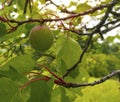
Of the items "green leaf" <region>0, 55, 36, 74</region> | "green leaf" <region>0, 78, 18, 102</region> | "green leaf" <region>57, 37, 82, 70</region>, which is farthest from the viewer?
"green leaf" <region>57, 37, 82, 70</region>

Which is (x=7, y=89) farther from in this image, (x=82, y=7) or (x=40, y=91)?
(x=82, y=7)

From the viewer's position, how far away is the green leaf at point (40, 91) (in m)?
1.14

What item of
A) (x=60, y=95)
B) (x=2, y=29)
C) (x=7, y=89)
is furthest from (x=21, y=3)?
(x=7, y=89)

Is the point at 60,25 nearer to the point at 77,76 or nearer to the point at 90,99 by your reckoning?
the point at 77,76

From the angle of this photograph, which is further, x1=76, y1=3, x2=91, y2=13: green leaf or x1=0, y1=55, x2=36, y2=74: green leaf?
x1=76, y1=3, x2=91, y2=13: green leaf

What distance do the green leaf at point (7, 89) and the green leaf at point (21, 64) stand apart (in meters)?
0.10

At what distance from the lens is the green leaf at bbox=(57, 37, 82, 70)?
53.7 inches

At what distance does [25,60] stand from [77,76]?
0.29 metres

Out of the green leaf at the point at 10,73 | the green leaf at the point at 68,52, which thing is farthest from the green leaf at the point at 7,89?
the green leaf at the point at 68,52

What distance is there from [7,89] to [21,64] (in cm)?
14

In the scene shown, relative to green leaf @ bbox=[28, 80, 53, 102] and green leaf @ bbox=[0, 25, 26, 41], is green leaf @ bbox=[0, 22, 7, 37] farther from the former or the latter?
green leaf @ bbox=[28, 80, 53, 102]

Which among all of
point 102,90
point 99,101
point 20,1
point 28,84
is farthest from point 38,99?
point 102,90

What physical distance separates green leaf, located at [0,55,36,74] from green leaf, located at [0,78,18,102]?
10 cm

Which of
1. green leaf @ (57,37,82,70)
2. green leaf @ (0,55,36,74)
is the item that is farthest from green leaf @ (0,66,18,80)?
green leaf @ (57,37,82,70)
